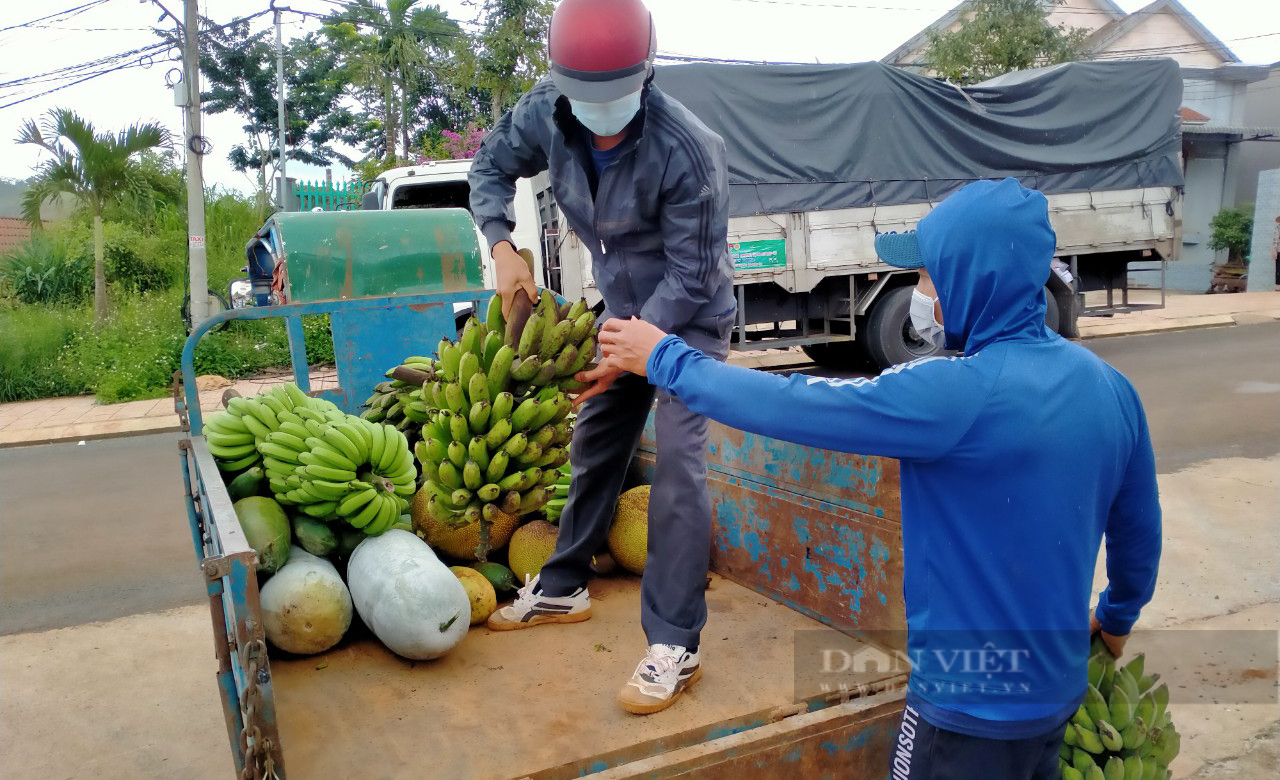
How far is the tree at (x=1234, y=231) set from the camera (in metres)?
19.7

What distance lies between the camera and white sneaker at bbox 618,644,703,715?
2139mm

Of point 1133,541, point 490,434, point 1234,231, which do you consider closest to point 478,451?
point 490,434

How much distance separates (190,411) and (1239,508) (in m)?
5.79

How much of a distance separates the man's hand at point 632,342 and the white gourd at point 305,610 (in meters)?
1.21

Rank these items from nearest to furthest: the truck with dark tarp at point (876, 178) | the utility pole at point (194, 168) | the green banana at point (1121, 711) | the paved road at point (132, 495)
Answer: the green banana at point (1121, 711)
the paved road at point (132, 495)
the truck with dark tarp at point (876, 178)
the utility pole at point (194, 168)

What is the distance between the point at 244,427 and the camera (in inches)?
119

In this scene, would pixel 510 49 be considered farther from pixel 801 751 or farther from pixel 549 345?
pixel 801 751

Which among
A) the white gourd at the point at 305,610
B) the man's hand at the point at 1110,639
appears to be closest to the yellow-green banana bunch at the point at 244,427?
the white gourd at the point at 305,610

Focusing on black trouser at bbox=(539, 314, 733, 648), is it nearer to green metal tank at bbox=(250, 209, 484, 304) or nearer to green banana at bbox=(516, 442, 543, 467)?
green banana at bbox=(516, 442, 543, 467)

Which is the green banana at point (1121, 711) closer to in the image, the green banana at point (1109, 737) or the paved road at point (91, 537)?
the green banana at point (1109, 737)

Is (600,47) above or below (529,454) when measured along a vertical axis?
above

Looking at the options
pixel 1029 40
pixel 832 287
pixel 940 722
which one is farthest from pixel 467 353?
pixel 1029 40

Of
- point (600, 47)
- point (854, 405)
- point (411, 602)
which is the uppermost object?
point (600, 47)

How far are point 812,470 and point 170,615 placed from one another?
3.55 meters
